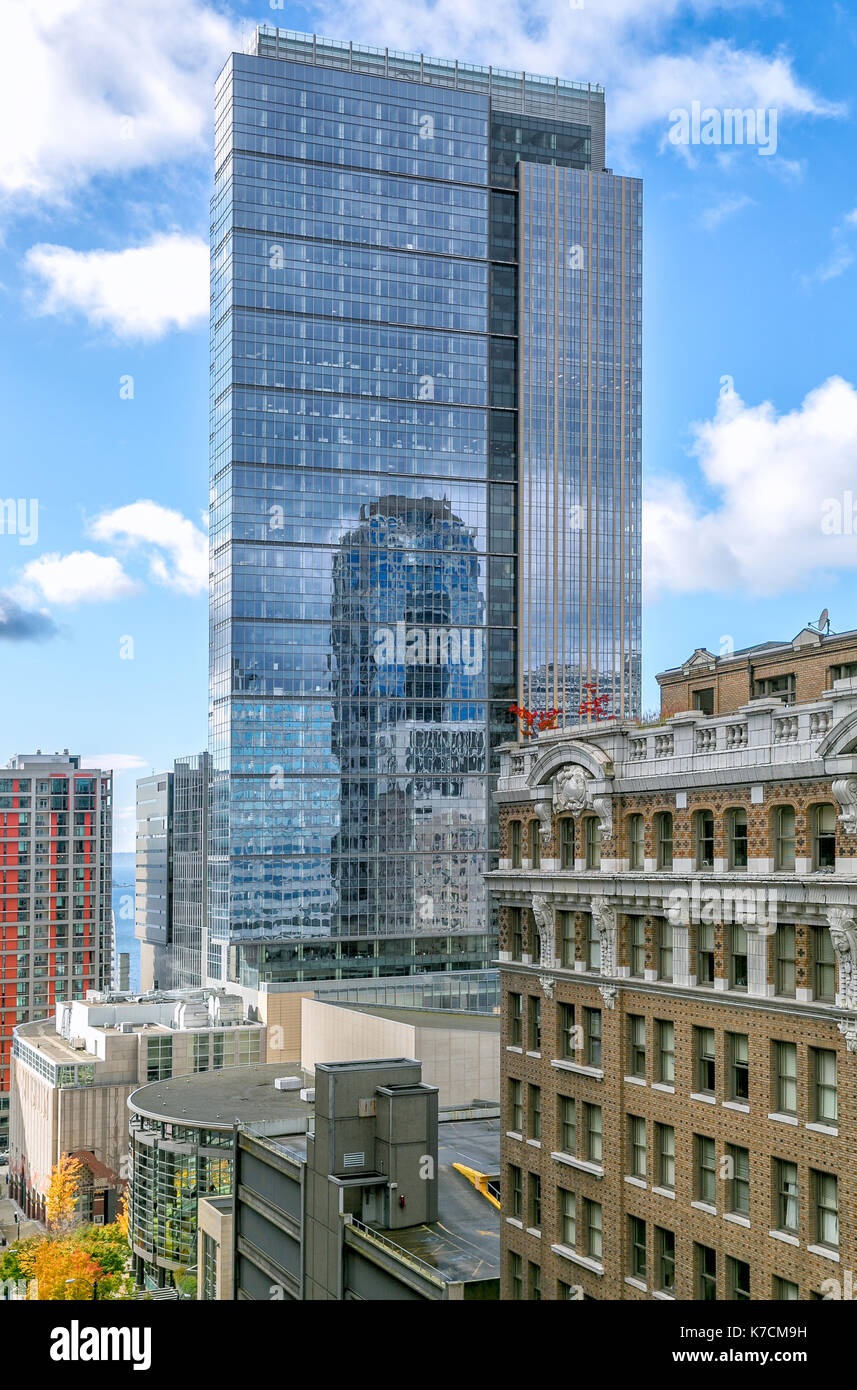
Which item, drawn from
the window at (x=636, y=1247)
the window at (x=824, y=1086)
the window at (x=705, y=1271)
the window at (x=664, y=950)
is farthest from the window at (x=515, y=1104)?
the window at (x=824, y=1086)

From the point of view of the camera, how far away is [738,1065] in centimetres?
3856

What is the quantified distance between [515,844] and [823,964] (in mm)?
19238

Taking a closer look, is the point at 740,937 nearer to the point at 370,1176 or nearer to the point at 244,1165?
the point at 370,1176

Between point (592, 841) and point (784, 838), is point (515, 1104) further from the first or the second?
point (784, 838)

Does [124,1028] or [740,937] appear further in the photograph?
[124,1028]

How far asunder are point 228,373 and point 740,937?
136989mm

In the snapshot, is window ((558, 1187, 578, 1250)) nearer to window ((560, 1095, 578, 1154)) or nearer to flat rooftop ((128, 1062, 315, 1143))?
window ((560, 1095, 578, 1154))

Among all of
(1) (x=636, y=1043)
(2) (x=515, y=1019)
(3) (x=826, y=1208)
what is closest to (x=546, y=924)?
(2) (x=515, y=1019)

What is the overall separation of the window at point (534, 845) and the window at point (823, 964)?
1690 cm

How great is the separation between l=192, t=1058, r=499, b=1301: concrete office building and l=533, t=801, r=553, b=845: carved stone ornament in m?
15.3

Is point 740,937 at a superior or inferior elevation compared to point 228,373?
inferior

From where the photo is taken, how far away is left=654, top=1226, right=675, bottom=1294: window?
4144 cm
